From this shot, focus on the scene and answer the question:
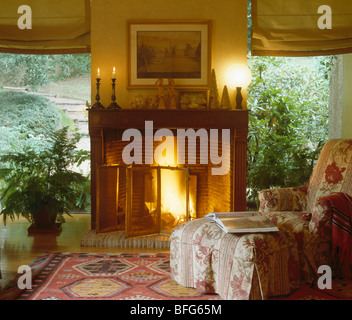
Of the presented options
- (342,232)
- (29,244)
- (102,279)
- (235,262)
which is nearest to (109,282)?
(102,279)

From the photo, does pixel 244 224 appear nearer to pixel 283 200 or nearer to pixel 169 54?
pixel 283 200

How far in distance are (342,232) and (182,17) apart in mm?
2534

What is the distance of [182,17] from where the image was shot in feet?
14.6

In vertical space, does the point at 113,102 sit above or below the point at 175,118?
above

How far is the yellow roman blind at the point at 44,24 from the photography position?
4.66 meters

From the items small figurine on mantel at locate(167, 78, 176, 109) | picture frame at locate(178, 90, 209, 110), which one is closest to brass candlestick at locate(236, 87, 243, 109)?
picture frame at locate(178, 90, 209, 110)

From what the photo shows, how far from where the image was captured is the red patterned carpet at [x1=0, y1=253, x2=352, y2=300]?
282 centimetres

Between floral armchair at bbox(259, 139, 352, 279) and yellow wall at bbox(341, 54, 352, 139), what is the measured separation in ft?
4.56

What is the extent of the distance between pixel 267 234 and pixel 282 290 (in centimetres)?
35

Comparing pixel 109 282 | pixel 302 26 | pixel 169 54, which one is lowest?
pixel 109 282

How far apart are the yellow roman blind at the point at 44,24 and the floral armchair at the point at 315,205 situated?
256 cm
